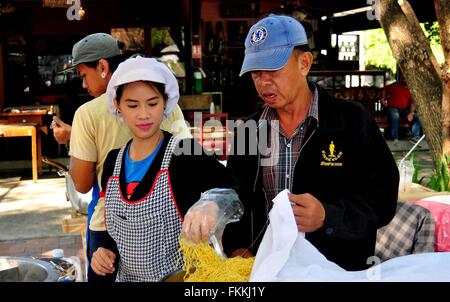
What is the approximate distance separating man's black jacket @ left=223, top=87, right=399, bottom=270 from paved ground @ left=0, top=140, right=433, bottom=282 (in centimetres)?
338

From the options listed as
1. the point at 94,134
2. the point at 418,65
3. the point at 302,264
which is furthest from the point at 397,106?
the point at 302,264

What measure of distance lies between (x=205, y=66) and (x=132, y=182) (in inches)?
469

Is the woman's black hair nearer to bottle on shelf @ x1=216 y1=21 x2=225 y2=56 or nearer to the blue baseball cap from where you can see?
the blue baseball cap

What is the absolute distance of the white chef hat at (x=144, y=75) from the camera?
2.14 metres

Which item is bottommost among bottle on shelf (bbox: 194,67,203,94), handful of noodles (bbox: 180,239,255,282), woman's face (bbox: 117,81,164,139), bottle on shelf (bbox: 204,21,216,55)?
handful of noodles (bbox: 180,239,255,282)

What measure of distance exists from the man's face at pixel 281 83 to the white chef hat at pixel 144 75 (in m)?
0.34

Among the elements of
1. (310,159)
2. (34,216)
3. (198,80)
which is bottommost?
(34,216)

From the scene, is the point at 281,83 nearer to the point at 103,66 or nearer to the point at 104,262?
the point at 104,262

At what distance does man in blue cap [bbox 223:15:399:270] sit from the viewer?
1.99 meters

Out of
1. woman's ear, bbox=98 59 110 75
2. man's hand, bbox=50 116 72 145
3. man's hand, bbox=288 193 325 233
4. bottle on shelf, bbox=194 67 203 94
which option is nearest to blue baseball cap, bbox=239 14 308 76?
man's hand, bbox=288 193 325 233

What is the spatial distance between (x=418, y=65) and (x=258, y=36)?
12.0ft

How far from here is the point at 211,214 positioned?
1836 millimetres

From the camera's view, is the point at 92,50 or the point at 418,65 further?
the point at 418,65

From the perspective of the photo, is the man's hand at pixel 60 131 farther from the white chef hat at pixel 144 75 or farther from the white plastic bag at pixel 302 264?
the white plastic bag at pixel 302 264
